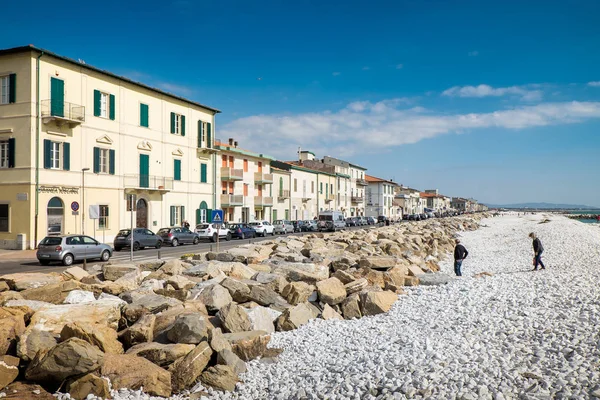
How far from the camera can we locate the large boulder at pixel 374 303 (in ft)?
32.8

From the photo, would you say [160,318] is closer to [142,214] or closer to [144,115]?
[142,214]

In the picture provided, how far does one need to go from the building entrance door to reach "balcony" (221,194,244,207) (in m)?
10.4

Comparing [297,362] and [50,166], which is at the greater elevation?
[50,166]

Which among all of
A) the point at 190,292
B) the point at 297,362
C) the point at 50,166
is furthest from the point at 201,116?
the point at 297,362

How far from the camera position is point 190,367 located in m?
6.51

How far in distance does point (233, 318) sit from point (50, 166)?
23.4 meters

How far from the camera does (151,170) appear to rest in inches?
1382

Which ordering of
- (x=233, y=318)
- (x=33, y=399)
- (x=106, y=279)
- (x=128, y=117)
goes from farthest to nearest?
(x=128, y=117), (x=106, y=279), (x=233, y=318), (x=33, y=399)

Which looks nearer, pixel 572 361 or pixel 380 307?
pixel 572 361

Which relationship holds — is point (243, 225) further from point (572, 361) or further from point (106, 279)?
point (572, 361)

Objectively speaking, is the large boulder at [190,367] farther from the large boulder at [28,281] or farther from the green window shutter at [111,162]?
the green window shutter at [111,162]

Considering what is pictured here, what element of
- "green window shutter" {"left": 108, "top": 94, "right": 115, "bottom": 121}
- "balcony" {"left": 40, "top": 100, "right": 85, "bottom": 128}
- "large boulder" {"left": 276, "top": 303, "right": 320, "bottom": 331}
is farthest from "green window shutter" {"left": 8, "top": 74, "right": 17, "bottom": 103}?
"large boulder" {"left": 276, "top": 303, "right": 320, "bottom": 331}

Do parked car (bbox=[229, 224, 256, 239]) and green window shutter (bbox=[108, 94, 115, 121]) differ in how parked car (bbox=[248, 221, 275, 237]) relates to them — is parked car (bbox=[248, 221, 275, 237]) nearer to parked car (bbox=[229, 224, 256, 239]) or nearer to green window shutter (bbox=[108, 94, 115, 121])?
parked car (bbox=[229, 224, 256, 239])

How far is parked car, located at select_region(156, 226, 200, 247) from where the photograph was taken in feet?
103
